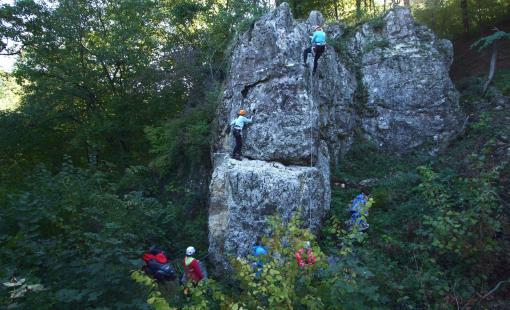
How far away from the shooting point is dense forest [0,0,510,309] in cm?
414

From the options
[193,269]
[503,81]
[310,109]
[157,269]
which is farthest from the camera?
[503,81]

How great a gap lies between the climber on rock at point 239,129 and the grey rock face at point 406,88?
231 inches

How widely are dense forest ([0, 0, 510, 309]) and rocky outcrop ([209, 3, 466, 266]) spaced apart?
95 cm

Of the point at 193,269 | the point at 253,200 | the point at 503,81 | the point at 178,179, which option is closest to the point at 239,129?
the point at 253,200

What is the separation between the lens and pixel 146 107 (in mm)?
17156

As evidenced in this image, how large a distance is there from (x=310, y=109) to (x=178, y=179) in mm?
6098

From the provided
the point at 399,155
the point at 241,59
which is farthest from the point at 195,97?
the point at 399,155

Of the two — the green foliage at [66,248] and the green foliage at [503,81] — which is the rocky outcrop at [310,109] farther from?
the green foliage at [66,248]

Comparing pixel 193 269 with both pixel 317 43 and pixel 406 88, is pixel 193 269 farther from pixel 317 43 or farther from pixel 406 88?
pixel 406 88

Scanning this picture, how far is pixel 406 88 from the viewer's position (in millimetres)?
14086

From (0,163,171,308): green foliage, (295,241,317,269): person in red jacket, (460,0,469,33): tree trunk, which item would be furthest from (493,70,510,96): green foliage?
(0,163,171,308): green foliage

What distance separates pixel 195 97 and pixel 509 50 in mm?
15327

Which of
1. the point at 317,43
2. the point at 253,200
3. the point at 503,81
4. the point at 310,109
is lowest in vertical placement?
the point at 253,200

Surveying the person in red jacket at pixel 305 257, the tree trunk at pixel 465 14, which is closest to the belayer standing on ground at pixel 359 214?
the person in red jacket at pixel 305 257
